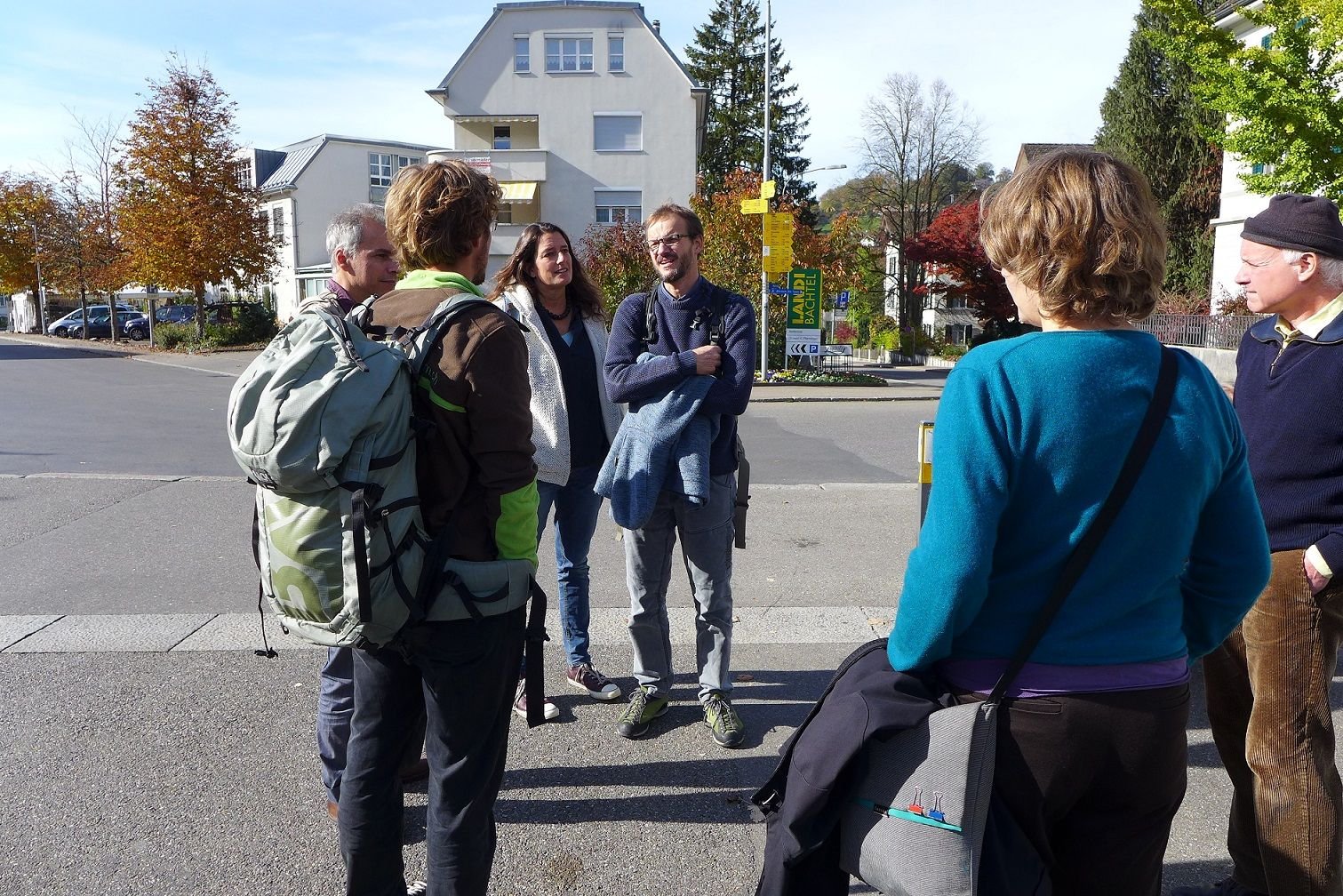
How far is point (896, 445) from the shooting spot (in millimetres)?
12234

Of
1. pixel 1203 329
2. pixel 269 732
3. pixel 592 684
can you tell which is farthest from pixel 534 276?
pixel 1203 329

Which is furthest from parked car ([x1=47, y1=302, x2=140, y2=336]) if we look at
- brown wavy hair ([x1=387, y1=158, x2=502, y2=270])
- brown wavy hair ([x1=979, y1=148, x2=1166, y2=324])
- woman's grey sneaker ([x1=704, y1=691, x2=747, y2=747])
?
brown wavy hair ([x1=979, y1=148, x2=1166, y2=324])

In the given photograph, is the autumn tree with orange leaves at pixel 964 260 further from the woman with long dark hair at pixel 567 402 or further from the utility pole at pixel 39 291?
the utility pole at pixel 39 291

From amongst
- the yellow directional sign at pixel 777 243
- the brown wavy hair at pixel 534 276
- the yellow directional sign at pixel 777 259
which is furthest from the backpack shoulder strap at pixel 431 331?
the yellow directional sign at pixel 777 259

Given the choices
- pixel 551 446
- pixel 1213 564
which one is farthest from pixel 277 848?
pixel 1213 564

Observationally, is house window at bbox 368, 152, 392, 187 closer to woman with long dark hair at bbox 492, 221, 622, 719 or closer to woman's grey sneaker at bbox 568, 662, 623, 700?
woman with long dark hair at bbox 492, 221, 622, 719

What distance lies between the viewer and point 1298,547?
2.53 meters

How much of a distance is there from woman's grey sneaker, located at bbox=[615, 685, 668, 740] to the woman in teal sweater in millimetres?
2310

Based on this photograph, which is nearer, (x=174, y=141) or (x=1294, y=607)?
(x=1294, y=607)

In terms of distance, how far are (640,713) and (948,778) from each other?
2.40 meters

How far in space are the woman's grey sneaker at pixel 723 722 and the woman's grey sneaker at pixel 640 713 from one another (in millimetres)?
201

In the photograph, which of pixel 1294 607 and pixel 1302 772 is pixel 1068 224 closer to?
pixel 1294 607

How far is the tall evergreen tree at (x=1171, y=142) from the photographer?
35.5 meters

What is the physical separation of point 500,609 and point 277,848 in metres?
1.36
